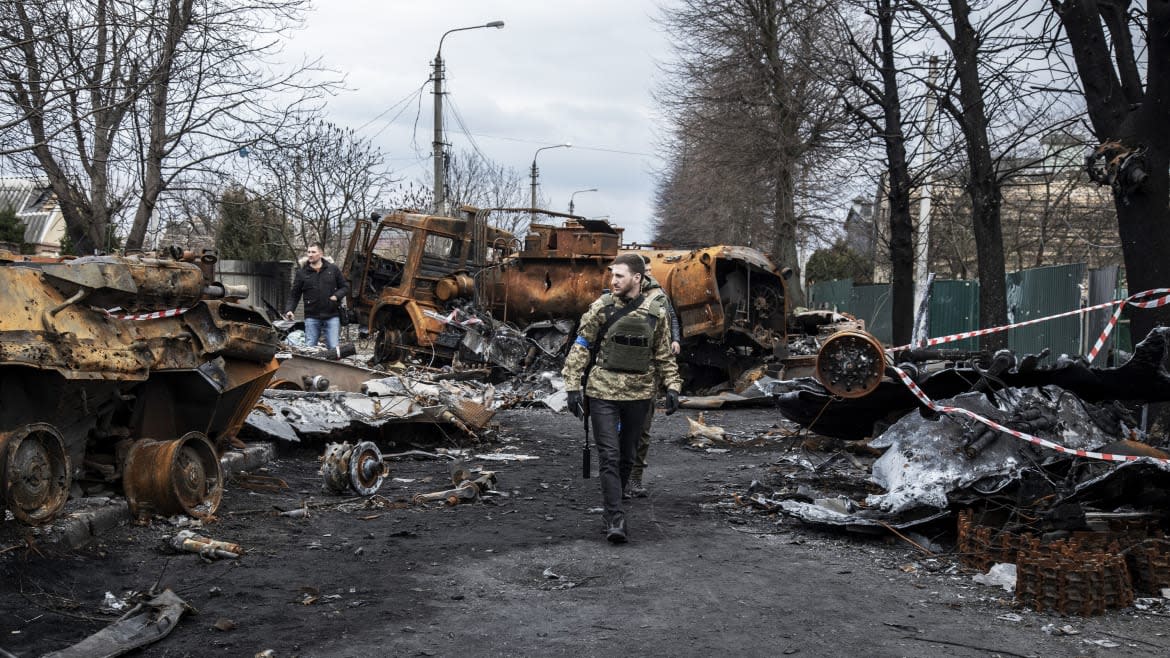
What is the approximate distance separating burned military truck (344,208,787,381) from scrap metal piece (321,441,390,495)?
8243mm

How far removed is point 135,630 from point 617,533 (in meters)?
2.86

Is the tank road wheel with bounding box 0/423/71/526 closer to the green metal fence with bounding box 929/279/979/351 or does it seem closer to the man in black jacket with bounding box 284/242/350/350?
the man in black jacket with bounding box 284/242/350/350

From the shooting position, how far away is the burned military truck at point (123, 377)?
5.36m

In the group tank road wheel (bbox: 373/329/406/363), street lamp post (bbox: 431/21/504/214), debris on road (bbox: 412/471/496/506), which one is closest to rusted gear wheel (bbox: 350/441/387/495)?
debris on road (bbox: 412/471/496/506)

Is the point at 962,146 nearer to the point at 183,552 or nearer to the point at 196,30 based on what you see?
the point at 196,30

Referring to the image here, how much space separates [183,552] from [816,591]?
3.45m

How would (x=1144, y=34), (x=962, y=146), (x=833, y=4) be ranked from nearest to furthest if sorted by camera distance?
(x=1144, y=34), (x=962, y=146), (x=833, y=4)

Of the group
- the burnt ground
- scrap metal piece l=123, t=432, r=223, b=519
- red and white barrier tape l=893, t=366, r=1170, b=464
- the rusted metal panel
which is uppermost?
the rusted metal panel

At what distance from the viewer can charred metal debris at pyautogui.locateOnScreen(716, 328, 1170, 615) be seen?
5.14 m

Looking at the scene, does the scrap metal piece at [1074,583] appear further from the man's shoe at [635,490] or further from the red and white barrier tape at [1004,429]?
the man's shoe at [635,490]

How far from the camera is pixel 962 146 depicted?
13.6 meters

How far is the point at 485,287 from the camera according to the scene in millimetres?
17719

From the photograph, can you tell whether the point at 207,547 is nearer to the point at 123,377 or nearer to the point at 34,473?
the point at 34,473

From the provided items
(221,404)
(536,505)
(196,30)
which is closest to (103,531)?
(221,404)
